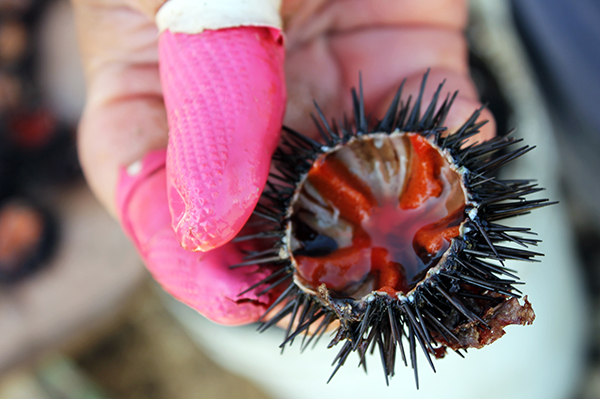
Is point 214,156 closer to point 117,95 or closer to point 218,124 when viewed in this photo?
point 218,124

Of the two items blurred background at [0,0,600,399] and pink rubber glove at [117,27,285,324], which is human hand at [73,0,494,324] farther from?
blurred background at [0,0,600,399]

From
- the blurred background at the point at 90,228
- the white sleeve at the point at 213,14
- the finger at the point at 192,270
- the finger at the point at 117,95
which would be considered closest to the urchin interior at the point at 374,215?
the finger at the point at 192,270

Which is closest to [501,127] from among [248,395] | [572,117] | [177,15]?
[572,117]


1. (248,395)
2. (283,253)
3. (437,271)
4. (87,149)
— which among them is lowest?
(248,395)

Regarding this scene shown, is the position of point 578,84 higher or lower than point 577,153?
higher

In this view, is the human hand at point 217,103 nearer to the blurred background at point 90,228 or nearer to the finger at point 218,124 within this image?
the finger at point 218,124

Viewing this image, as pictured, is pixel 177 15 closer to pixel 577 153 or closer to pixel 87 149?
pixel 87 149

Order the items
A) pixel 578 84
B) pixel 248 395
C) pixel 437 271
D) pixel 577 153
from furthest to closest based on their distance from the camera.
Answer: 1. pixel 248 395
2. pixel 577 153
3. pixel 578 84
4. pixel 437 271
